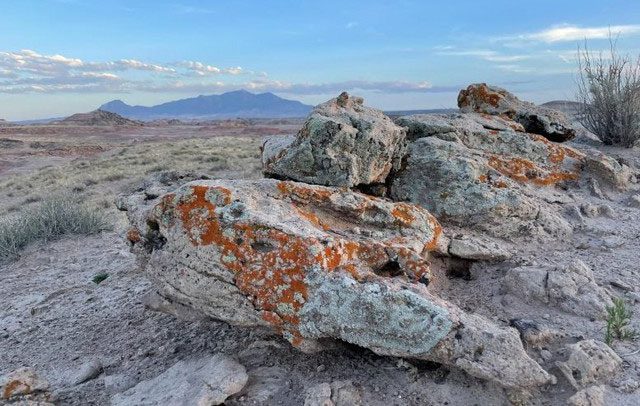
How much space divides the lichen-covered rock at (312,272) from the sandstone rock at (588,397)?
0.66 ft

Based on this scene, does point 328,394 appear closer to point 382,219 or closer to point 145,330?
point 382,219

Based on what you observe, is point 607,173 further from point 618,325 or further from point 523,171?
point 618,325

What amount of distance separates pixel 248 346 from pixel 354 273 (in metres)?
1.14

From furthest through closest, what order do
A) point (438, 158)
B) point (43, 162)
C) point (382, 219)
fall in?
point (43, 162)
point (438, 158)
point (382, 219)

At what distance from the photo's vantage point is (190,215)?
166 inches

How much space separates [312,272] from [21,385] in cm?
243

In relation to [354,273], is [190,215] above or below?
above

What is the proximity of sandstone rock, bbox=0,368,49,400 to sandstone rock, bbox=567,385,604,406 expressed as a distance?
388 cm

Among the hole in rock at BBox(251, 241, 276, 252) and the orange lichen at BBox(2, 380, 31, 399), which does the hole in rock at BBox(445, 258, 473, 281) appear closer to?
the hole in rock at BBox(251, 241, 276, 252)

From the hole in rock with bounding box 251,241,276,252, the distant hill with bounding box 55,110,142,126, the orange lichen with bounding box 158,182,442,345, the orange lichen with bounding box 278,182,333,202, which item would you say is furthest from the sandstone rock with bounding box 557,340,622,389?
the distant hill with bounding box 55,110,142,126

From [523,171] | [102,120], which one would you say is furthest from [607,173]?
[102,120]

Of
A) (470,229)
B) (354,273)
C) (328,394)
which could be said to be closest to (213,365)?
(328,394)

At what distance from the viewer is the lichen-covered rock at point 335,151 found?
556cm

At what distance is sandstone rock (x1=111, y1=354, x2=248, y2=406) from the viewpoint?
3625 millimetres
